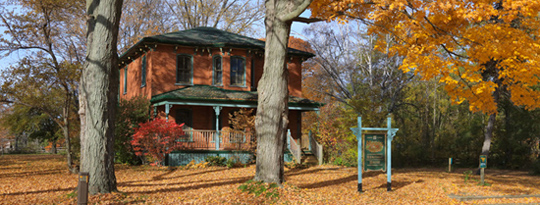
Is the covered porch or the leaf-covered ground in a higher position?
the covered porch

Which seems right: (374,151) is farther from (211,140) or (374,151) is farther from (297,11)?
(211,140)

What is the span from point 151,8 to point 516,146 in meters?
28.5

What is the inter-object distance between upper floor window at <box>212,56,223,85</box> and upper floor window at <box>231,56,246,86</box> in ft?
2.25

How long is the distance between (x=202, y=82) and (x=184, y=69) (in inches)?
47.2

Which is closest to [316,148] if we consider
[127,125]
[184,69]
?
[184,69]

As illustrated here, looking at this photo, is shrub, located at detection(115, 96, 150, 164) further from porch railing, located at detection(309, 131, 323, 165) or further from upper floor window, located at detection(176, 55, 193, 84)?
porch railing, located at detection(309, 131, 323, 165)

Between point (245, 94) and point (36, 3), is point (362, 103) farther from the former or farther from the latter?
point (36, 3)

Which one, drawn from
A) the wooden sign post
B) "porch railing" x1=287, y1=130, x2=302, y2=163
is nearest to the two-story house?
"porch railing" x1=287, y1=130, x2=302, y2=163

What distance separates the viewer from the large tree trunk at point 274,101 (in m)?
11.5

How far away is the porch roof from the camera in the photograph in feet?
66.8

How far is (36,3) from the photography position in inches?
695

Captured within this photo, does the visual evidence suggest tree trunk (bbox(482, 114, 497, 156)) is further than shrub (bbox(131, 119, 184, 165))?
Yes

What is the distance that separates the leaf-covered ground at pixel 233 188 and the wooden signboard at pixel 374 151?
81 cm

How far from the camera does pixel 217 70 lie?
23.4m
